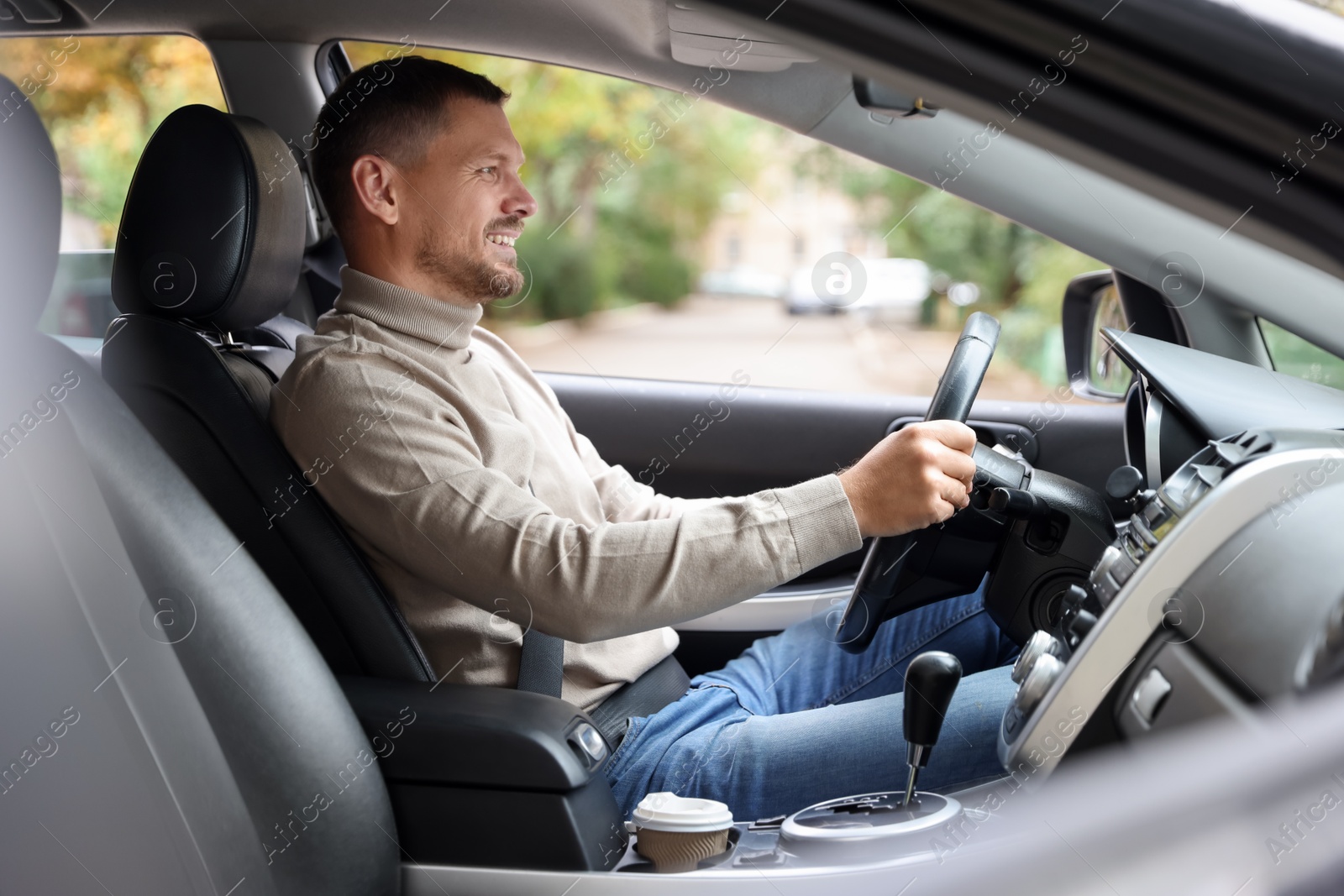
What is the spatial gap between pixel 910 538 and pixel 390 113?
91 centimetres

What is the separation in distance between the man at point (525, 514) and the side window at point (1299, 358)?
0.37 metres

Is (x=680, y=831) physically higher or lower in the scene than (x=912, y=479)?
lower

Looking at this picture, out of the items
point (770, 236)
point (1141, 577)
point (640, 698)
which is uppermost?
point (1141, 577)

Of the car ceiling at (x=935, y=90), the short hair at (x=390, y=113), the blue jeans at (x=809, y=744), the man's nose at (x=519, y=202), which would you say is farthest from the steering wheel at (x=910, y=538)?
the short hair at (x=390, y=113)

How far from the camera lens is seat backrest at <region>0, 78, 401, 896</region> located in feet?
3.25

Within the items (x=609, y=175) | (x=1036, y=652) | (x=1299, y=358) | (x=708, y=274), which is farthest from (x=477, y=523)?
(x=708, y=274)

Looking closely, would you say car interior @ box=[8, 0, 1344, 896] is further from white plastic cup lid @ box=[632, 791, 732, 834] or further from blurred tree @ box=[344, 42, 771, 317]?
blurred tree @ box=[344, 42, 771, 317]

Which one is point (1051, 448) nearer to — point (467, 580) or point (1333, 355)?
point (1333, 355)

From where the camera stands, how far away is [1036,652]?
3.43 feet

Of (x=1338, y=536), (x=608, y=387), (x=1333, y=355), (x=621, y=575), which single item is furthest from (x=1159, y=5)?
(x=608, y=387)

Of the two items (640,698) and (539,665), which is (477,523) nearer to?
(539,665)

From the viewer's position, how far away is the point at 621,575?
1.27m

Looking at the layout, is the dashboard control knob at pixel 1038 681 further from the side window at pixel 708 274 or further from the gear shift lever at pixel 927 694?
the side window at pixel 708 274

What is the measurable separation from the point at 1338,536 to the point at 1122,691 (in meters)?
0.20
